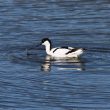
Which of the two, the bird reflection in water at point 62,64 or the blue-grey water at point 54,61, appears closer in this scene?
the blue-grey water at point 54,61

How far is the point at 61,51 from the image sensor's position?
26953 mm

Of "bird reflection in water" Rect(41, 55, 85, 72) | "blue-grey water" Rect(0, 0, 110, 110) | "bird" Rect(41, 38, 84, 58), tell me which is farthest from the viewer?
"bird" Rect(41, 38, 84, 58)

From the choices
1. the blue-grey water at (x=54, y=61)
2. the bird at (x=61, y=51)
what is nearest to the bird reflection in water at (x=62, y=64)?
the blue-grey water at (x=54, y=61)

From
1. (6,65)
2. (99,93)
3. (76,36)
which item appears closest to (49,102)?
(99,93)

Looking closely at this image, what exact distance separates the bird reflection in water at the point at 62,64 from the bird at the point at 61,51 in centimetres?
19

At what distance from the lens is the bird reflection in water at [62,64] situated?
2467 cm

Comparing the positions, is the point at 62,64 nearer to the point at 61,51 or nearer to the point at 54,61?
the point at 54,61

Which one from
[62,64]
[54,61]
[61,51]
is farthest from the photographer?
[61,51]

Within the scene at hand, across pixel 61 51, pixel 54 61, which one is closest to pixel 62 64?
pixel 54 61

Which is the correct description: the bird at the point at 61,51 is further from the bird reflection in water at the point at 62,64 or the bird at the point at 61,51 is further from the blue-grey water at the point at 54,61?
the blue-grey water at the point at 54,61

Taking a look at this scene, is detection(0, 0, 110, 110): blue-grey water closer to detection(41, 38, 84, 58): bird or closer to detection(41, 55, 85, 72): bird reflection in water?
detection(41, 55, 85, 72): bird reflection in water

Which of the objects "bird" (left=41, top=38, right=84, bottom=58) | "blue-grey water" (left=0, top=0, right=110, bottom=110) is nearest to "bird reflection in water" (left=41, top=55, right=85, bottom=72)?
"blue-grey water" (left=0, top=0, right=110, bottom=110)

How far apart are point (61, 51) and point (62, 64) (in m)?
1.36

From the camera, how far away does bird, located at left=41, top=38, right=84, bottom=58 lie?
26.5 meters
